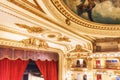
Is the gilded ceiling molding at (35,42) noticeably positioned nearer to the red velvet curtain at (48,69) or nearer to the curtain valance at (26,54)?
the curtain valance at (26,54)

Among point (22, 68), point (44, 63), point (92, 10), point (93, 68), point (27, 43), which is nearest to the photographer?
Result: point (92, 10)

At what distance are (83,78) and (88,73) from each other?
17.2 inches

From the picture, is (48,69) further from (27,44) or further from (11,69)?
(27,44)

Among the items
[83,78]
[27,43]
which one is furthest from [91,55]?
[27,43]

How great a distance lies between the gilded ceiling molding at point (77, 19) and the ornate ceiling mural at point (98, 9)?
130mm

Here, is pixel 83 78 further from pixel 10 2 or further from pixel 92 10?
pixel 10 2

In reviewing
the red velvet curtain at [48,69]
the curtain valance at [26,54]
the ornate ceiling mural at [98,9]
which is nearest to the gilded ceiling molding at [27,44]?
the curtain valance at [26,54]

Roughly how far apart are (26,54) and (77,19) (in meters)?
3.44

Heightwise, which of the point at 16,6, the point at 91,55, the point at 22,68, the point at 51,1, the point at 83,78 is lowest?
the point at 83,78

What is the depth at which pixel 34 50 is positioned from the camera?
29.6 ft

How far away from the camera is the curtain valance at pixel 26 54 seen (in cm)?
753

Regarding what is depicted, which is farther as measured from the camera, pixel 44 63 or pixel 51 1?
pixel 44 63

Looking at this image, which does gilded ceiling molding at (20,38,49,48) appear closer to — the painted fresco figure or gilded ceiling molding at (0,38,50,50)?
gilded ceiling molding at (0,38,50,50)

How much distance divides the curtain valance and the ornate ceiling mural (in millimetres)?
3357
